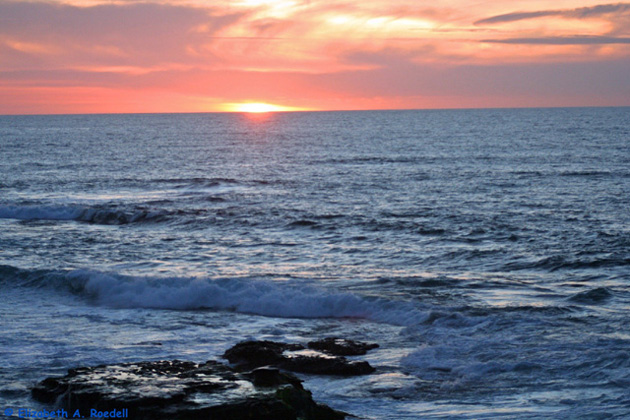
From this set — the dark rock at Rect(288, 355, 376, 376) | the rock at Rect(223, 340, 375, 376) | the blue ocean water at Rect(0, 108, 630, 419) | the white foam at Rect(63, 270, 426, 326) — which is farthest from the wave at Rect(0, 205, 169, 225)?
the dark rock at Rect(288, 355, 376, 376)

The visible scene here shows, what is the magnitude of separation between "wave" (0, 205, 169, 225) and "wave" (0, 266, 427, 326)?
12.0 metres

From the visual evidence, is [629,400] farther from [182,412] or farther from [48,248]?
[48,248]

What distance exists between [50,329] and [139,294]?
4.00 meters

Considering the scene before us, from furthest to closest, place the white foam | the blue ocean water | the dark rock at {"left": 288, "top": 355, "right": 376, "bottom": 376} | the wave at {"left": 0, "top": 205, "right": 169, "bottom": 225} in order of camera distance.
A: the wave at {"left": 0, "top": 205, "right": 169, "bottom": 225} < the white foam < the dark rock at {"left": 288, "top": 355, "right": 376, "bottom": 376} < the blue ocean water

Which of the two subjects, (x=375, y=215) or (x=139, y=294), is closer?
(x=139, y=294)

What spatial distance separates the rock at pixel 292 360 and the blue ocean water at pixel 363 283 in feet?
1.22

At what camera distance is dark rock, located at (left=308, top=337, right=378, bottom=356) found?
1416 cm

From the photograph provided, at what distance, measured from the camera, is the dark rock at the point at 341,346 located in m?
14.2

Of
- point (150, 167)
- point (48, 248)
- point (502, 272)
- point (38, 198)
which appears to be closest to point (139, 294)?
point (48, 248)

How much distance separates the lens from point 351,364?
13.1 metres

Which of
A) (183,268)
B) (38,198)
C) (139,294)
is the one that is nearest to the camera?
(139,294)

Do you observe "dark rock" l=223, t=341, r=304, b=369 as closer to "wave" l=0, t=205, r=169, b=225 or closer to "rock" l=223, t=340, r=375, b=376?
"rock" l=223, t=340, r=375, b=376

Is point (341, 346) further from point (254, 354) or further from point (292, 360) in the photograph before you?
point (254, 354)

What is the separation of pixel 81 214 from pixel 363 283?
21313mm
